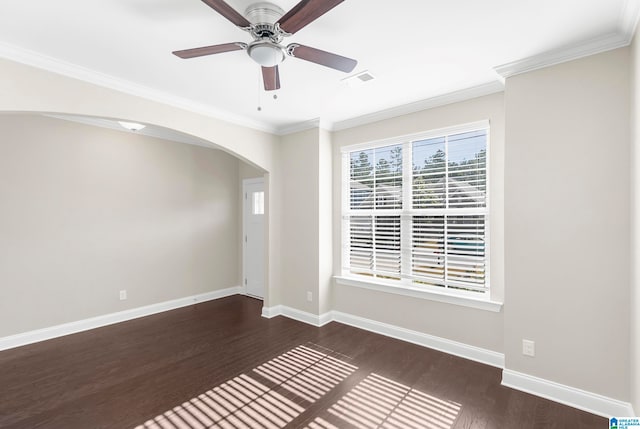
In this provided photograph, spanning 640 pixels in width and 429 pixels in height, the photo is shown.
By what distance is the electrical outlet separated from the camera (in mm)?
2500

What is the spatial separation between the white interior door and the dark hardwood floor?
1739mm

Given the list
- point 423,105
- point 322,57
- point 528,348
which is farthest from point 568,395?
A: point 322,57

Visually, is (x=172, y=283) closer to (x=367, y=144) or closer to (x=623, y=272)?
(x=367, y=144)

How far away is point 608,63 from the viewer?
2227 mm

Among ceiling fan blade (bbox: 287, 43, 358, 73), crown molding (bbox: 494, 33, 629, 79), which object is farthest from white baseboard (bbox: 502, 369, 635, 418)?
ceiling fan blade (bbox: 287, 43, 358, 73)

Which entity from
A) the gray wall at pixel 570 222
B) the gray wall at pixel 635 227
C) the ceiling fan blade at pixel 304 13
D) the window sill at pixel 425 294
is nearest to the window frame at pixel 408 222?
the window sill at pixel 425 294

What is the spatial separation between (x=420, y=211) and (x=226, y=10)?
2.78 metres

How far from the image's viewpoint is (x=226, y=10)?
156cm

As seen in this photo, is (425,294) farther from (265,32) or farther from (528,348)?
(265,32)

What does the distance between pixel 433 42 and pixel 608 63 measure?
131 centimetres

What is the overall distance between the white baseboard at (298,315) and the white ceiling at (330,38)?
291 cm

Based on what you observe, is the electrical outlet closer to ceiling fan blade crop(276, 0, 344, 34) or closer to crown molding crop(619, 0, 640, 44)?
crown molding crop(619, 0, 640, 44)

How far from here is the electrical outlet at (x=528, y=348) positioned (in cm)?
250

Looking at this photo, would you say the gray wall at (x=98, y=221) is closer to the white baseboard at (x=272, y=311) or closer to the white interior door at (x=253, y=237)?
the white interior door at (x=253, y=237)
